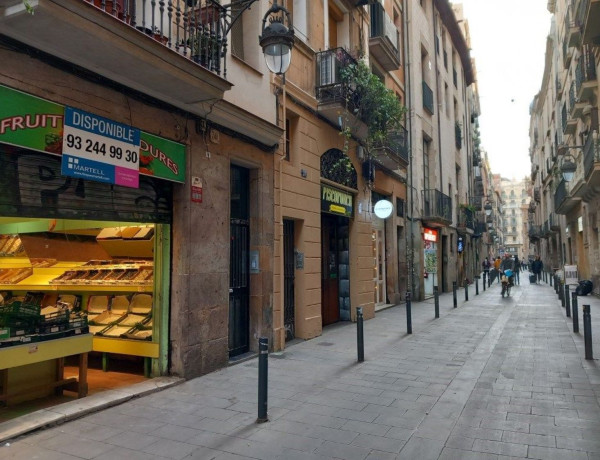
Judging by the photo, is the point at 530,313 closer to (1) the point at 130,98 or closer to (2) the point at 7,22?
(1) the point at 130,98

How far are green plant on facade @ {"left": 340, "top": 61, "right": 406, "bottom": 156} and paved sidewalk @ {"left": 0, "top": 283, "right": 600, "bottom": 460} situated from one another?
227 inches

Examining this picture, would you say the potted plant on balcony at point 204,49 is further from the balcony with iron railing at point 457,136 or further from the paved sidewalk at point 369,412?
the balcony with iron railing at point 457,136

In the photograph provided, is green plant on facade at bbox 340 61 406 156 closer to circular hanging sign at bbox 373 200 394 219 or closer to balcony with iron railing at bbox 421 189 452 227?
circular hanging sign at bbox 373 200 394 219

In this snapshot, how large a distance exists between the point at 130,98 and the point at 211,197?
1926mm

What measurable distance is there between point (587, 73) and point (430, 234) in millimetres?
8729

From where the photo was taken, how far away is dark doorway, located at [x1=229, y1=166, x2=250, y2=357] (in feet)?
26.5

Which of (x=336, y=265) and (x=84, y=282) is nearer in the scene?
(x=84, y=282)

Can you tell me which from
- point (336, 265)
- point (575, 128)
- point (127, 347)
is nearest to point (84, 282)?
point (127, 347)

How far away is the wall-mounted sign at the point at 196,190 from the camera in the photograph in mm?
6796

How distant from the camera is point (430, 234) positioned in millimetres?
20609

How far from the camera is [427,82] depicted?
22.0m

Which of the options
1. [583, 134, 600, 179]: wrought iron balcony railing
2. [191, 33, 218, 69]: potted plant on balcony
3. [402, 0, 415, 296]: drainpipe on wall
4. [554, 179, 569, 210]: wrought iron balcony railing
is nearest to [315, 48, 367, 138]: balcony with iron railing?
[191, 33, 218, 69]: potted plant on balcony

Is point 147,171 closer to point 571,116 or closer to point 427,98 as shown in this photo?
point 427,98

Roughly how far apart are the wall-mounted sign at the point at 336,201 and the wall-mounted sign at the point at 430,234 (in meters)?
8.30
